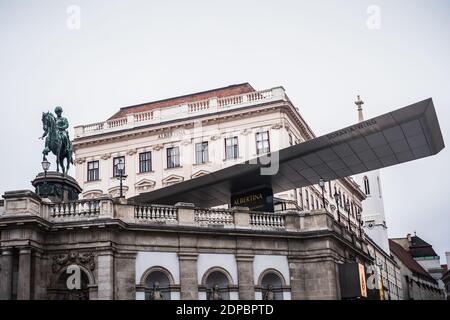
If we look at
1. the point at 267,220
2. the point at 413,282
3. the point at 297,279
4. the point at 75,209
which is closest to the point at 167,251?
the point at 75,209

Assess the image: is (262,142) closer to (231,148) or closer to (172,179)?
(231,148)

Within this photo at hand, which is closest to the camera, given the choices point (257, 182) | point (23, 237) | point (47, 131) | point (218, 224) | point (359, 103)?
point (23, 237)

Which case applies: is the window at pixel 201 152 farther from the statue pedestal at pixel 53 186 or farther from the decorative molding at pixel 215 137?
the statue pedestal at pixel 53 186

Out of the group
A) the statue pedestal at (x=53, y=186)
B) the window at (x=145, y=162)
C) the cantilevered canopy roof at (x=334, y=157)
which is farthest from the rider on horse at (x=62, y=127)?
the window at (x=145, y=162)

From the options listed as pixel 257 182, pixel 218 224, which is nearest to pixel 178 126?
pixel 257 182

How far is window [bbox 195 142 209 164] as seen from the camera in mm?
62531

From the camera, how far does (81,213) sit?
87.5 ft

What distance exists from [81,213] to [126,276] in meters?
3.20

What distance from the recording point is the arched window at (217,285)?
91.1ft

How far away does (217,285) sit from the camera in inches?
1110

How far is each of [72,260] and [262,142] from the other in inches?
1440

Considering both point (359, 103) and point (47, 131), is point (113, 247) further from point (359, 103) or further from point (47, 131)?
point (359, 103)

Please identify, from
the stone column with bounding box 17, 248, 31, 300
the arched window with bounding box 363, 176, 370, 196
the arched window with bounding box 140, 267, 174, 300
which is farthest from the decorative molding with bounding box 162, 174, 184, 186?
the arched window with bounding box 363, 176, 370, 196
